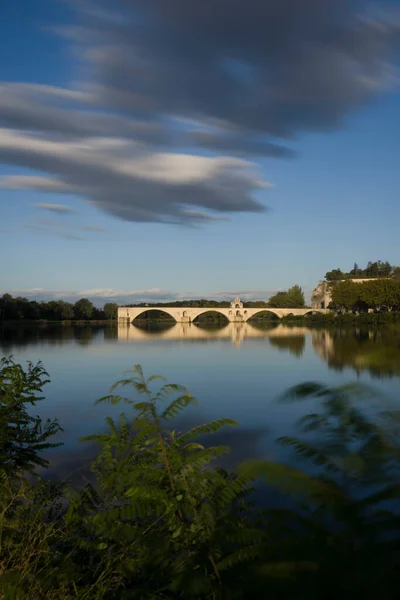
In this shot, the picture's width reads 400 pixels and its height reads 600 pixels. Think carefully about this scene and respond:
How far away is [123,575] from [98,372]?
2462 cm

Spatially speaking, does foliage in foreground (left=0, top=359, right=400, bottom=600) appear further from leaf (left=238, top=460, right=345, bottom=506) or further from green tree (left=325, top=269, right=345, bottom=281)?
green tree (left=325, top=269, right=345, bottom=281)

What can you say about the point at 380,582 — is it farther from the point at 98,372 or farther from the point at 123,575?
the point at 98,372

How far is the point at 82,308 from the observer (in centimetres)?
11881

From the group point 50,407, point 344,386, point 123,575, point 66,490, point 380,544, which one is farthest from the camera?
point 50,407

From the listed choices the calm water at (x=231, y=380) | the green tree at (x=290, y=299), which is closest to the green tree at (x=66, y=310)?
→ the green tree at (x=290, y=299)

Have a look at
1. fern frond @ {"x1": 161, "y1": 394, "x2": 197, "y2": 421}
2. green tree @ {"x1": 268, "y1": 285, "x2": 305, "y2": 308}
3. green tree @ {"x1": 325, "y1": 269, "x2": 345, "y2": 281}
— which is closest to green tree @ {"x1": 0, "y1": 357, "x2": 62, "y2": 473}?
fern frond @ {"x1": 161, "y1": 394, "x2": 197, "y2": 421}

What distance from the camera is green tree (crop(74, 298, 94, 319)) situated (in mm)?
118812

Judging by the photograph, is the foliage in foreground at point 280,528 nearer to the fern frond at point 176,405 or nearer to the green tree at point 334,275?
the fern frond at point 176,405

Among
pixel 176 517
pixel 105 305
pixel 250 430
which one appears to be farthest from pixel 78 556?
pixel 105 305

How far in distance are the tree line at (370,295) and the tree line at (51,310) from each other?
53.3 meters

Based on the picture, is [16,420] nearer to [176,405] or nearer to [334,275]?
[176,405]

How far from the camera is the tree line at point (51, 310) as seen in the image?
93025 mm

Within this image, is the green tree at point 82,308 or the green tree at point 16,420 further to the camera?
the green tree at point 82,308

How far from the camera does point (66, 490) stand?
637cm
